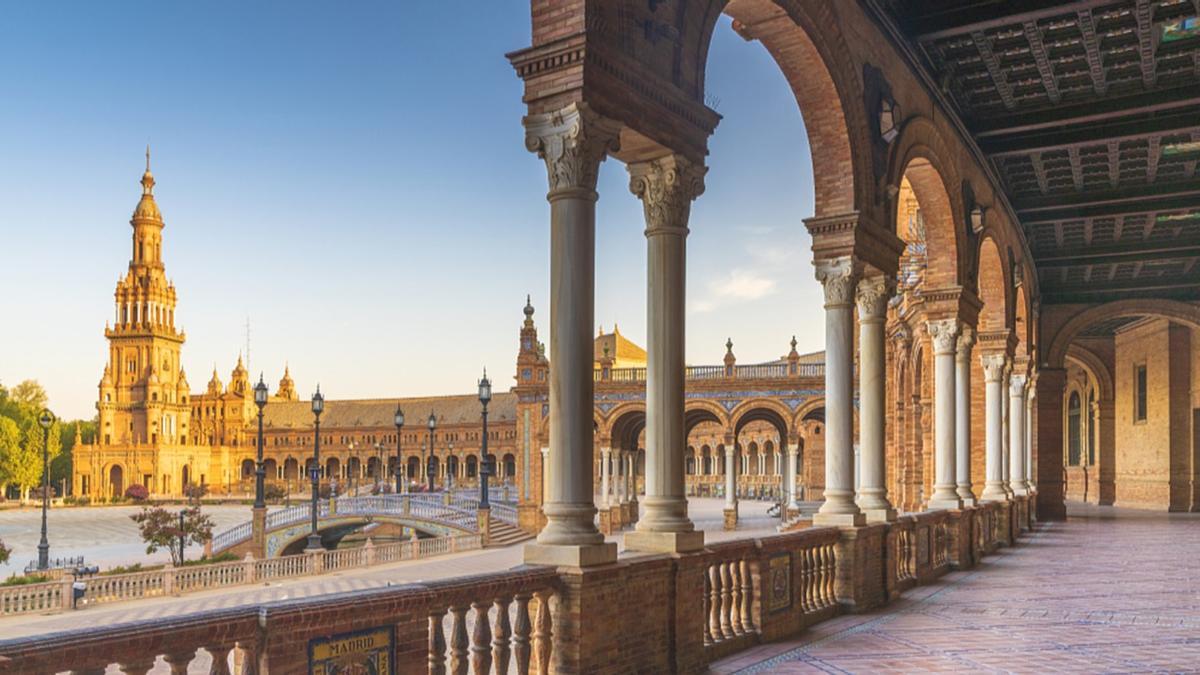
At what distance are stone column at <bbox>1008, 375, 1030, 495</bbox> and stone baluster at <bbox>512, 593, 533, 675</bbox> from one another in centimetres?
1876

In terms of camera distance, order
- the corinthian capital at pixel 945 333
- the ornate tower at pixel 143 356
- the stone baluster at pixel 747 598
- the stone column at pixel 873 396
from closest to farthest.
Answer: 1. the stone baluster at pixel 747 598
2. the stone column at pixel 873 396
3. the corinthian capital at pixel 945 333
4. the ornate tower at pixel 143 356

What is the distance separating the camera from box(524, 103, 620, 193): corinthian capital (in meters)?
6.70

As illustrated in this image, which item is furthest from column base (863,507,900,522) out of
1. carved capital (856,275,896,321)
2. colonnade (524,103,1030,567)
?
carved capital (856,275,896,321)

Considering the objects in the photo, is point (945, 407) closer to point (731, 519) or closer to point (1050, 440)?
point (1050, 440)

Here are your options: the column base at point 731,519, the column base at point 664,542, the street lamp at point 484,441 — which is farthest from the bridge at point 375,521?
the column base at point 664,542

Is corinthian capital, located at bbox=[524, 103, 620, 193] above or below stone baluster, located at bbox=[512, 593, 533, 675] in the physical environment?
above

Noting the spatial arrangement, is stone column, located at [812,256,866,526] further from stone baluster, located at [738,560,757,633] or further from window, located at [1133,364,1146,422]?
window, located at [1133,364,1146,422]

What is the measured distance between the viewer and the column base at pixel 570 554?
20.7ft

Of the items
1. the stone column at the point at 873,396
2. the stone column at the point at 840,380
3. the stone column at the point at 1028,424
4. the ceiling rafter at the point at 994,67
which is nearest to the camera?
the stone column at the point at 840,380

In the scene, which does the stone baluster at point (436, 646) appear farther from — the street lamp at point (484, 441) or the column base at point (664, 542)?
the street lamp at point (484, 441)

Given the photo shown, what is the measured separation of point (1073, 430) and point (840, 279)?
3950 centimetres

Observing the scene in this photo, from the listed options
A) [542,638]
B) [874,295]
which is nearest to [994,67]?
[874,295]

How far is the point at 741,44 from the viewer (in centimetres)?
3553

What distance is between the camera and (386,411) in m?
108
